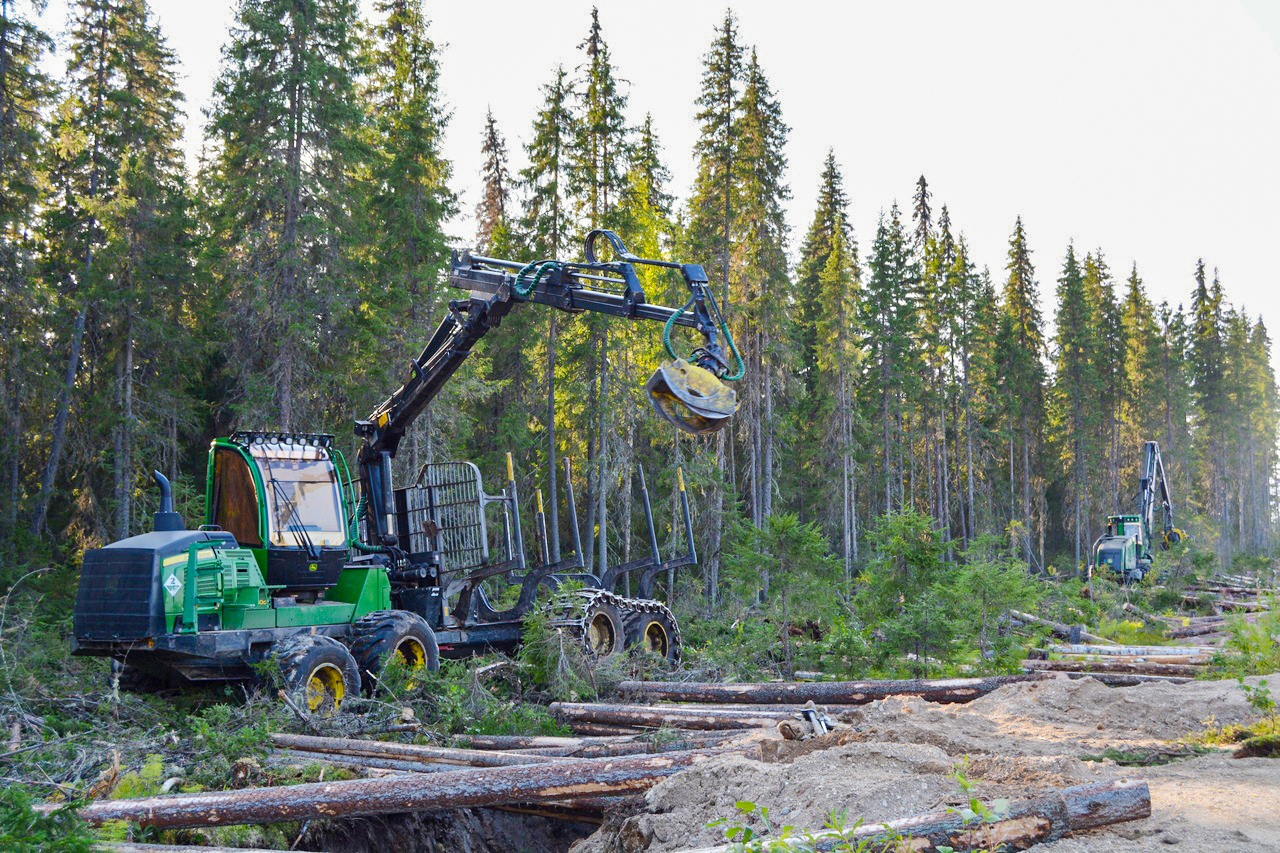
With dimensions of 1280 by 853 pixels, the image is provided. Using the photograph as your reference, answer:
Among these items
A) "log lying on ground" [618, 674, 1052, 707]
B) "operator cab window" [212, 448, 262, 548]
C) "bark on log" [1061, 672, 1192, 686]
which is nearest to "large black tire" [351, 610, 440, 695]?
"operator cab window" [212, 448, 262, 548]

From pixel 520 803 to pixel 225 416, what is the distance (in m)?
21.2

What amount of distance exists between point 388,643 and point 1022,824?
7900 millimetres

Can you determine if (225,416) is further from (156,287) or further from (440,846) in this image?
(440,846)

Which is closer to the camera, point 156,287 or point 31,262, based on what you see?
point 31,262

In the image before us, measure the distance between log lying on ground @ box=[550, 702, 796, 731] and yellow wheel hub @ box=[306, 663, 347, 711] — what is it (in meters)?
2.33

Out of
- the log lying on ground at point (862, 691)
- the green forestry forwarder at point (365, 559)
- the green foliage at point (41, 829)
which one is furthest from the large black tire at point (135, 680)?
the log lying on ground at point (862, 691)

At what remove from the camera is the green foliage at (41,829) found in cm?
539

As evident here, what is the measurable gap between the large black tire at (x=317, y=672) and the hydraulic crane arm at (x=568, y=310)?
329 centimetres

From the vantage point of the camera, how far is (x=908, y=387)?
1709 inches

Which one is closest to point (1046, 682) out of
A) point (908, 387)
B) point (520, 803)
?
point (520, 803)

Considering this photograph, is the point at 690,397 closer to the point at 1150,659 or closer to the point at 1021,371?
the point at 1150,659

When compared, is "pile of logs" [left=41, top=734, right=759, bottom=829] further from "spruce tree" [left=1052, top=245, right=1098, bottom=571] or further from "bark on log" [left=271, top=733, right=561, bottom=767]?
"spruce tree" [left=1052, top=245, right=1098, bottom=571]

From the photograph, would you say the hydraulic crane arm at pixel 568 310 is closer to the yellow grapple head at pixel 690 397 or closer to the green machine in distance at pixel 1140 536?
the yellow grapple head at pixel 690 397

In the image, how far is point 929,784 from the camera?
611cm
